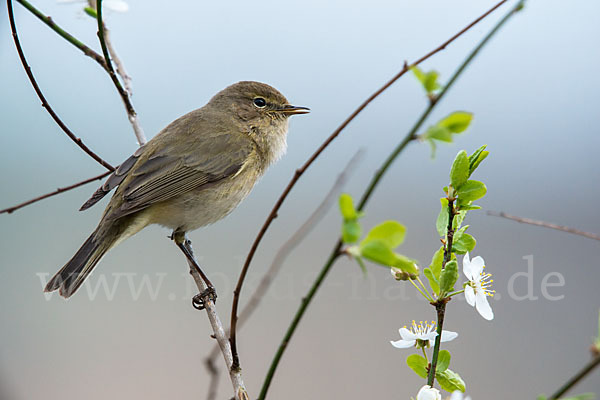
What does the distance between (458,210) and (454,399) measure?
393 mm

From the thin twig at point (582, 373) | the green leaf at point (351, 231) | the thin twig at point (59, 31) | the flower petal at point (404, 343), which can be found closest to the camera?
the thin twig at point (582, 373)

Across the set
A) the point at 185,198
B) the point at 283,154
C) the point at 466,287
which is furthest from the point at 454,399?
the point at 283,154

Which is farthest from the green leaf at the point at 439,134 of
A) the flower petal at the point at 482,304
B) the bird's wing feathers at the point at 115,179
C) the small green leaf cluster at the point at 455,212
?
the bird's wing feathers at the point at 115,179

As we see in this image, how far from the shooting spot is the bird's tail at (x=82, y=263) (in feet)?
8.45

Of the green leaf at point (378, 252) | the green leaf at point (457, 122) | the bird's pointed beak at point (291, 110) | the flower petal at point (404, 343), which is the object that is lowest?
the flower petal at point (404, 343)

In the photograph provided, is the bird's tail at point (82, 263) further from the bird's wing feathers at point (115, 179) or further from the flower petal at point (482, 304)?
the flower petal at point (482, 304)

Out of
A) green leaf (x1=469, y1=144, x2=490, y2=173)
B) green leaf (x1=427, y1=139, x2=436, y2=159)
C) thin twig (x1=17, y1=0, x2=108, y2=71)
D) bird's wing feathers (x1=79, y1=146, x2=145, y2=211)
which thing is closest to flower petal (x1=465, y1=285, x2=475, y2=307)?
green leaf (x1=469, y1=144, x2=490, y2=173)

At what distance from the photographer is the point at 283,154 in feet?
11.1

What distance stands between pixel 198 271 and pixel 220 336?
87cm

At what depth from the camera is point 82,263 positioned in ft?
8.68

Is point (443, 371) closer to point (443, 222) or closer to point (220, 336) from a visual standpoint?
point (443, 222)

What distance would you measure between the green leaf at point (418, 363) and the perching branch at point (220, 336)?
41 cm

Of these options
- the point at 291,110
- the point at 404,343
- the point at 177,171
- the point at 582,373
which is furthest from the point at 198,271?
the point at 582,373

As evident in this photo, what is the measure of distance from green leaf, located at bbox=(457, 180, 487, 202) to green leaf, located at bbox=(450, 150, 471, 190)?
10mm
